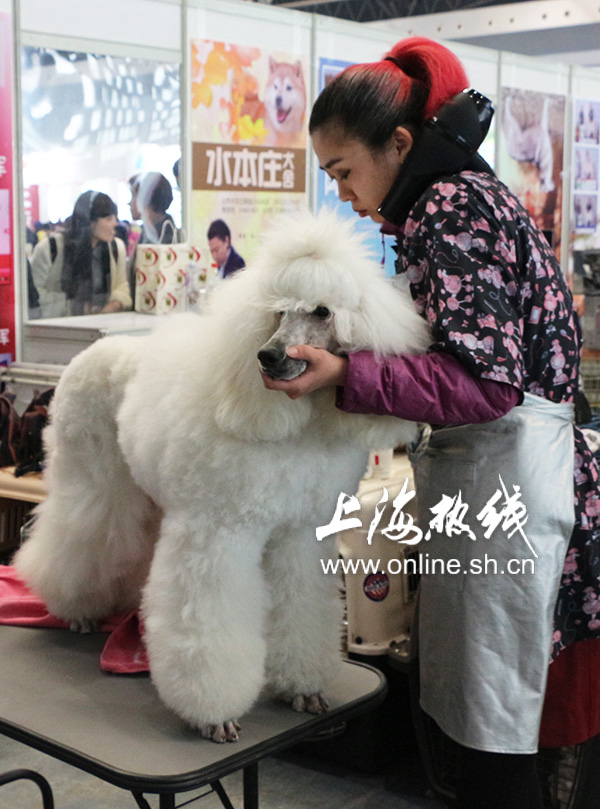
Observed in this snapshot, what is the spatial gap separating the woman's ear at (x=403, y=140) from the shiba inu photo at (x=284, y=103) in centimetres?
246

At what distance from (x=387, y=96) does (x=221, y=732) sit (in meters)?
0.87

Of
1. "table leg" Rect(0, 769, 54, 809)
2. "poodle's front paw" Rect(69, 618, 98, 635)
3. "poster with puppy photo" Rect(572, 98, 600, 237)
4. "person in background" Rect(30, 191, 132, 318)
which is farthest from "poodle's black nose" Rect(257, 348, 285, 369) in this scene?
"poster with puppy photo" Rect(572, 98, 600, 237)

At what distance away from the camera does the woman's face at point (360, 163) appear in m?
1.25

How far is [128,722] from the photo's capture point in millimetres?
1348

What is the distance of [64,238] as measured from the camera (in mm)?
2980

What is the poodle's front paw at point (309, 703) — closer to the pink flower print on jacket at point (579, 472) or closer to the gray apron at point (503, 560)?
the gray apron at point (503, 560)

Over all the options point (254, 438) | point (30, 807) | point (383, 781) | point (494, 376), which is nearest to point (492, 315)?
point (494, 376)

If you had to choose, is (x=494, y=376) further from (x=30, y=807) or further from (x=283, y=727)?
(x=30, y=807)

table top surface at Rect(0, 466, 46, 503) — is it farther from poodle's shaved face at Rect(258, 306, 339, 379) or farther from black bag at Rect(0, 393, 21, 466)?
poodle's shaved face at Rect(258, 306, 339, 379)

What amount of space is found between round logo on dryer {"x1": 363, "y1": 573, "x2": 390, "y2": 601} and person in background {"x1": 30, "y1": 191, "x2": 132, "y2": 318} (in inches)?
54.0

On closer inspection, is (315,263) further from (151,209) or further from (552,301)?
(151,209)

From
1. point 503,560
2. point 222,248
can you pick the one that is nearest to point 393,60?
point 503,560

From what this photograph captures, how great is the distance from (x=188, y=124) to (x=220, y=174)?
21cm

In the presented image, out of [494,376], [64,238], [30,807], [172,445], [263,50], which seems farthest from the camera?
[263,50]
